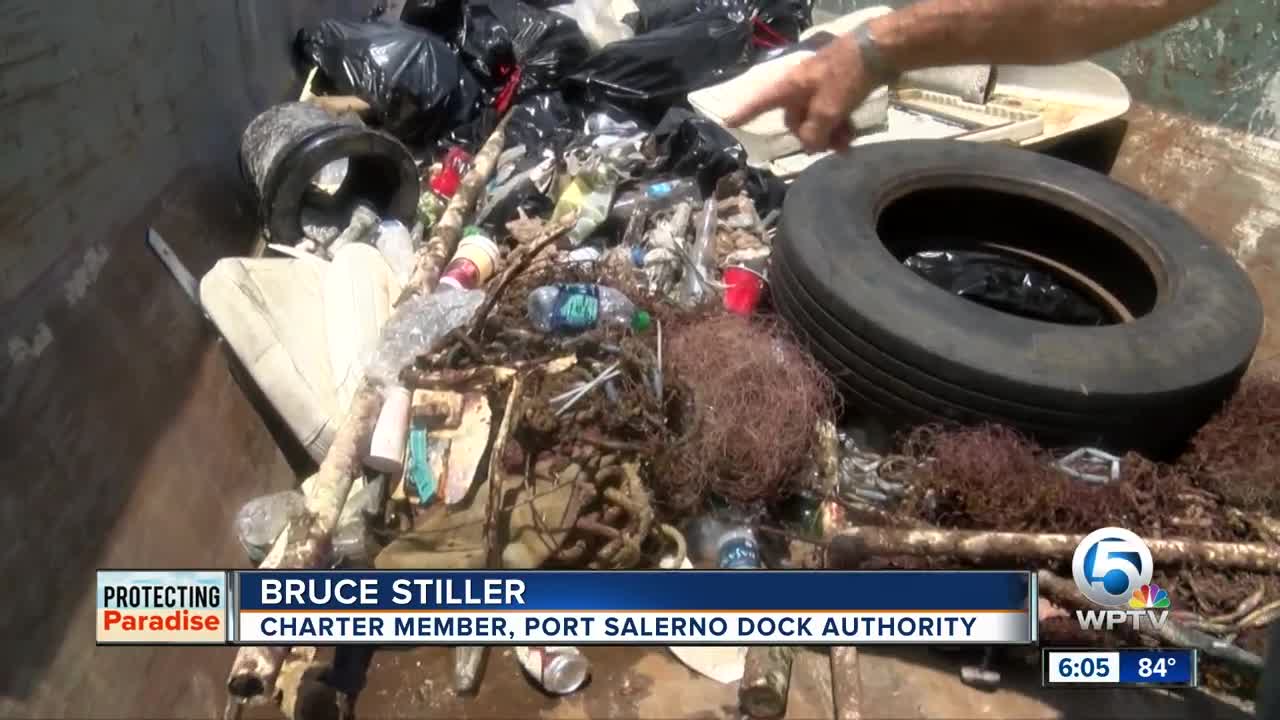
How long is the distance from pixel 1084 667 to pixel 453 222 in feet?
8.00

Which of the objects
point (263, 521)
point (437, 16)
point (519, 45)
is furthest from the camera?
point (437, 16)

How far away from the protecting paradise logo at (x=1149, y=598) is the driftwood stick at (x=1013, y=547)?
0.08 meters

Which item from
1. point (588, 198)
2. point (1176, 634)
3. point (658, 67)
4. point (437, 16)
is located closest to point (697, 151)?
point (588, 198)

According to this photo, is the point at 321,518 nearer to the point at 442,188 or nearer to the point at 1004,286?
the point at 442,188

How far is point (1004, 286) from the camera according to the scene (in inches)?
114

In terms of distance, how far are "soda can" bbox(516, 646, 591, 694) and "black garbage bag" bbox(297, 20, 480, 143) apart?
2.55m

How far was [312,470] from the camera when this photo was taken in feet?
9.26

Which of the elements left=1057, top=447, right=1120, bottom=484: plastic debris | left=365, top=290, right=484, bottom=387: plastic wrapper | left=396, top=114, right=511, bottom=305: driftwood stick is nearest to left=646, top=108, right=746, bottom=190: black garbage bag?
left=396, top=114, right=511, bottom=305: driftwood stick

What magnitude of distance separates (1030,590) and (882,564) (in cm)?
33

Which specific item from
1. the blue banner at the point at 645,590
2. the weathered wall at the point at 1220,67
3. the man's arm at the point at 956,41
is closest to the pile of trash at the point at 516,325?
the blue banner at the point at 645,590

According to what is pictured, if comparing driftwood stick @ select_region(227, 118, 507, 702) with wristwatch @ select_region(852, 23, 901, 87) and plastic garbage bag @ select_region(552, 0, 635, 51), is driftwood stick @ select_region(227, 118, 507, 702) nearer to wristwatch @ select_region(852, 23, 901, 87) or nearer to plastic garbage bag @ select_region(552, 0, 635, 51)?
wristwatch @ select_region(852, 23, 901, 87)

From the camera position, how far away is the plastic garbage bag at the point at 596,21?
4.36 meters

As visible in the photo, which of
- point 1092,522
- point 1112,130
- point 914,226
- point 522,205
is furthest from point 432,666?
point 1112,130

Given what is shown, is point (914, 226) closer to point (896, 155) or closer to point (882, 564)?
point (896, 155)
